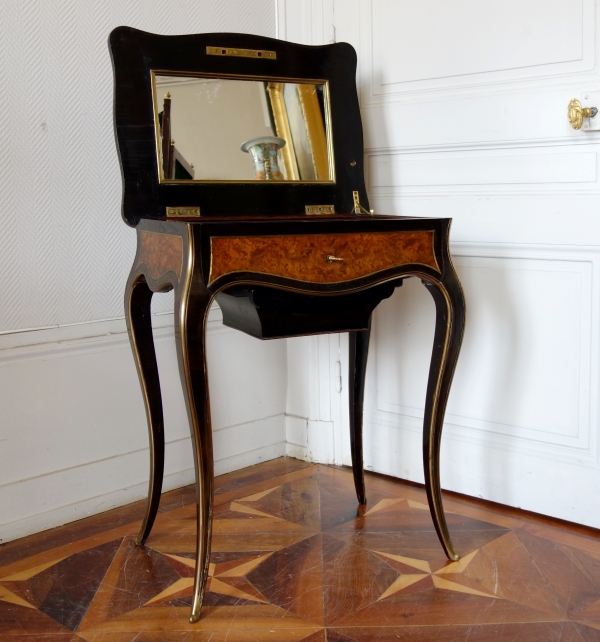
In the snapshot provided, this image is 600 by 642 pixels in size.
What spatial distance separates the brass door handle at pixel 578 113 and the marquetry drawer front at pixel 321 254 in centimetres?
49

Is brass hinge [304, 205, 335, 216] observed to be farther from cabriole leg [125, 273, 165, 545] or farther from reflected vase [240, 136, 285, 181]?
cabriole leg [125, 273, 165, 545]

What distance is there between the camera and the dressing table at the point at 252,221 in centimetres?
151

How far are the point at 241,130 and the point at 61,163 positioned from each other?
497 millimetres

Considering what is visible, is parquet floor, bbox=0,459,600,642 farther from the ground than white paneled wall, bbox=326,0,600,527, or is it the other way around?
white paneled wall, bbox=326,0,600,527

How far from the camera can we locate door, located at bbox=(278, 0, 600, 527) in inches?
75.3

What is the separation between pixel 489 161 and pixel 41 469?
149cm

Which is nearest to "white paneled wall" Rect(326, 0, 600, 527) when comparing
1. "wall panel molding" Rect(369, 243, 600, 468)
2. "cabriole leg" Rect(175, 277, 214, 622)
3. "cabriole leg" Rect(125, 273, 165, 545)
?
"wall panel molding" Rect(369, 243, 600, 468)

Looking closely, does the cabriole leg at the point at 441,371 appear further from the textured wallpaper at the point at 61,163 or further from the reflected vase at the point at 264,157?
the textured wallpaper at the point at 61,163

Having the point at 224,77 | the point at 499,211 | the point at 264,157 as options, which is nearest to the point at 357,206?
the point at 264,157

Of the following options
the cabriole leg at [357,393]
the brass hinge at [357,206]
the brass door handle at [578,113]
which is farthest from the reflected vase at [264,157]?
the brass door handle at [578,113]

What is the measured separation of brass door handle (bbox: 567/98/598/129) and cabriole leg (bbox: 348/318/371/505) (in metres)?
0.75

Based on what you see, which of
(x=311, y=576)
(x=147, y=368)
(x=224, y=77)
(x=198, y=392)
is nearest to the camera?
(x=198, y=392)

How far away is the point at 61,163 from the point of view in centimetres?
202

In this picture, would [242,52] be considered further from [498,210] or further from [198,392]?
[198,392]
